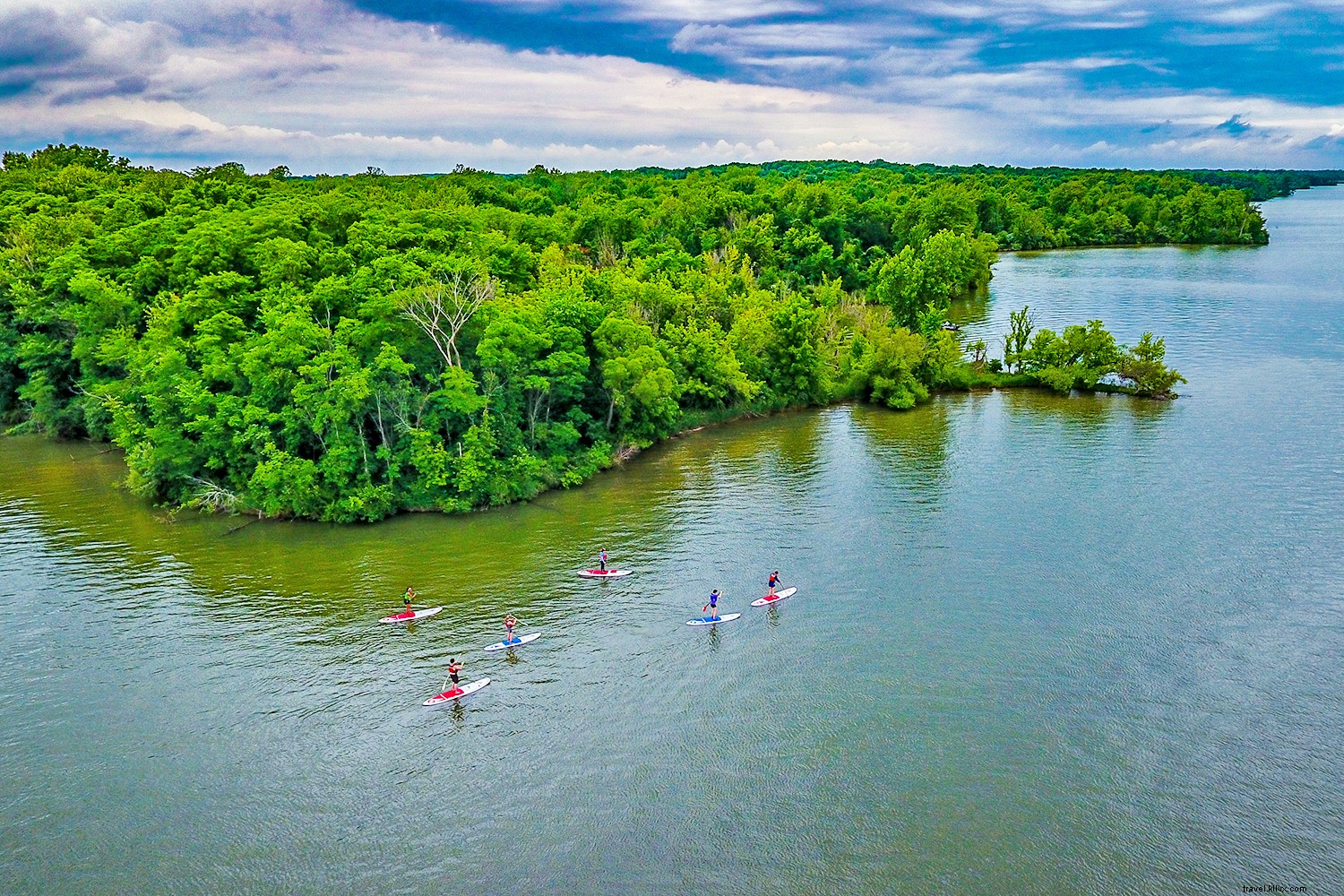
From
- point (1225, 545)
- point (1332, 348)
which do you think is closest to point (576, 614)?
point (1225, 545)

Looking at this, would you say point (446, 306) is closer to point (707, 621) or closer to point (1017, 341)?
point (707, 621)

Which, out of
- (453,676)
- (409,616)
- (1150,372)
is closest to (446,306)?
(409,616)

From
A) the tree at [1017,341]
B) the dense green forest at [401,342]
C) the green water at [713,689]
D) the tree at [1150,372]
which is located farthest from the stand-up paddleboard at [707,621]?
the tree at [1017,341]

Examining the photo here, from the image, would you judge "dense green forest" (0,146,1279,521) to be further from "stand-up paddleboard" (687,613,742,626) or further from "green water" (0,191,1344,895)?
"stand-up paddleboard" (687,613,742,626)

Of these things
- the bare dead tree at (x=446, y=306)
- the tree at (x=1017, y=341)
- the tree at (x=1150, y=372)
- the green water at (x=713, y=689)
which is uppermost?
the bare dead tree at (x=446, y=306)

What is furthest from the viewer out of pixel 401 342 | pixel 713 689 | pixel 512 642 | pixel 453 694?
pixel 401 342

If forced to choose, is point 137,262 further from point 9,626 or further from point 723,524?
point 723,524

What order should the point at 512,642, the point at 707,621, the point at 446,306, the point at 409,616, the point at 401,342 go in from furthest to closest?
1. the point at 446,306
2. the point at 401,342
3. the point at 409,616
4. the point at 707,621
5. the point at 512,642

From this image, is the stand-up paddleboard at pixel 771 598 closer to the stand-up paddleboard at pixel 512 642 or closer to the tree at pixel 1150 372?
the stand-up paddleboard at pixel 512 642
